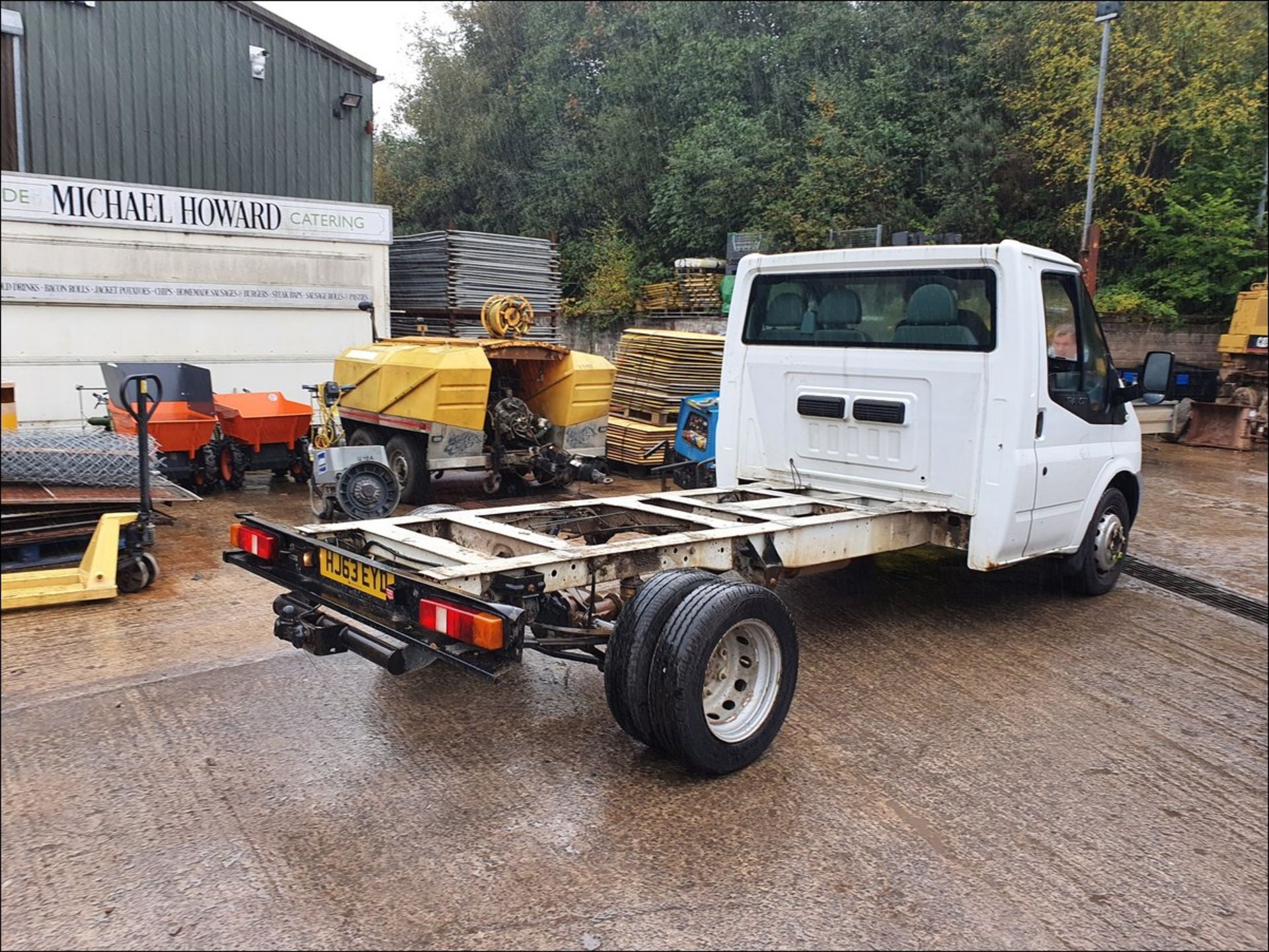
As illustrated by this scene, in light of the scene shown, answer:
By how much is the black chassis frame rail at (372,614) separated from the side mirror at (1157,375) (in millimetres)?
4620

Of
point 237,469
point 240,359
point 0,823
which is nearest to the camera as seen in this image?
point 0,823

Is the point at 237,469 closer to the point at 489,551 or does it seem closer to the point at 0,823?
the point at 489,551

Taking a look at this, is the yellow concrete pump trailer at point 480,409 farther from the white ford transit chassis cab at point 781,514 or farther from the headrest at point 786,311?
the headrest at point 786,311

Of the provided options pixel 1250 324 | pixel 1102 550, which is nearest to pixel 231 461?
pixel 1102 550

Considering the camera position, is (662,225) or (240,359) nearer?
(240,359)

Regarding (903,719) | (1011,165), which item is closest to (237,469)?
(903,719)

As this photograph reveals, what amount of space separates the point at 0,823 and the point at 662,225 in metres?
24.4

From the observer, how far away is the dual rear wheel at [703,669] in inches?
143

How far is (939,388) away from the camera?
5.45 metres

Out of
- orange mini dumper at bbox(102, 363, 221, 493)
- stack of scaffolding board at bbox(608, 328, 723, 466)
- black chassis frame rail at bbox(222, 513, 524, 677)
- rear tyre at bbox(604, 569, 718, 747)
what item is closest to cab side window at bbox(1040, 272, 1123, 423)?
rear tyre at bbox(604, 569, 718, 747)

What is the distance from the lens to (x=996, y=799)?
379 centimetres

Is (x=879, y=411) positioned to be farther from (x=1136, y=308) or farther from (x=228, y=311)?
(x=1136, y=308)

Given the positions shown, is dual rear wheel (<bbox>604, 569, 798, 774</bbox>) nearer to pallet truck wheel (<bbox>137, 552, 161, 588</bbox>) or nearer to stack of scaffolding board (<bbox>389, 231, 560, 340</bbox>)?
pallet truck wheel (<bbox>137, 552, 161, 588</bbox>)

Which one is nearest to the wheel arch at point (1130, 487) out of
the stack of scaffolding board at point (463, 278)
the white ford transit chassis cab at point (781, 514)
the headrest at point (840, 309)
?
the white ford transit chassis cab at point (781, 514)
